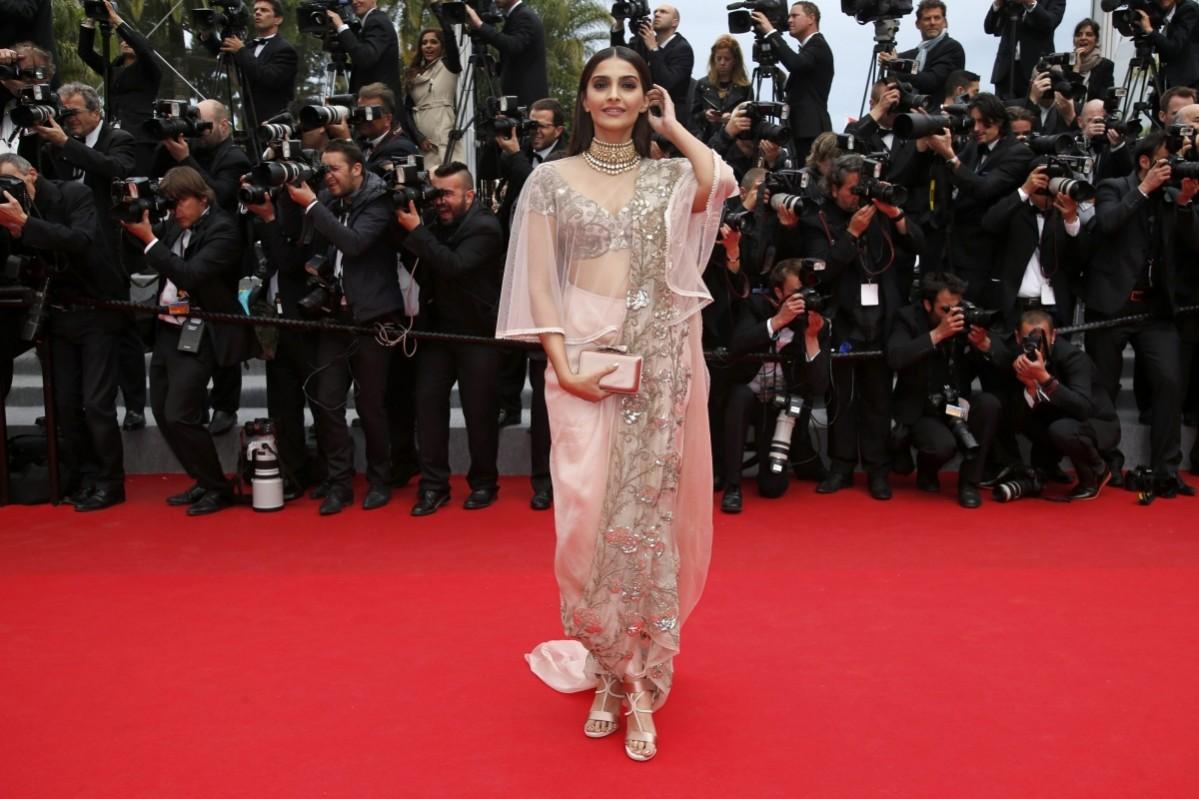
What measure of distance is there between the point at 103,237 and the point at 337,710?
3.52 m

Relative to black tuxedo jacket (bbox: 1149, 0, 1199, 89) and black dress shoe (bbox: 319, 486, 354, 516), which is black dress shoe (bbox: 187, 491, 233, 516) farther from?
black tuxedo jacket (bbox: 1149, 0, 1199, 89)

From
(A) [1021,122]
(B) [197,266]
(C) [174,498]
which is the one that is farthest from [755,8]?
(C) [174,498]

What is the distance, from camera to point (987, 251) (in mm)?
6637

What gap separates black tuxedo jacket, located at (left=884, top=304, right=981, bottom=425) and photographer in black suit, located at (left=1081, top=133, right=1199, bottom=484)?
0.71m

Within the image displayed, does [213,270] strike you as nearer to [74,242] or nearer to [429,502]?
[74,242]

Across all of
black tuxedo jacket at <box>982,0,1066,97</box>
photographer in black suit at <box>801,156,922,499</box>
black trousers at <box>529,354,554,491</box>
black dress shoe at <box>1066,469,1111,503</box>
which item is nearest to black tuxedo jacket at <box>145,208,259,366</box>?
black trousers at <box>529,354,554,491</box>

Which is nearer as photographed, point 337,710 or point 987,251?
point 337,710

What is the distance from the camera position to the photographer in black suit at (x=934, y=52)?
26.0 ft

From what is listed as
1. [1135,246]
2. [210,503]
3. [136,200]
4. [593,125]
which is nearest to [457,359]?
[210,503]

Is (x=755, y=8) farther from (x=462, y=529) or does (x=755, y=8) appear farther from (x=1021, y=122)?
(x=462, y=529)

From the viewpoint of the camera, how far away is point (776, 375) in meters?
6.38

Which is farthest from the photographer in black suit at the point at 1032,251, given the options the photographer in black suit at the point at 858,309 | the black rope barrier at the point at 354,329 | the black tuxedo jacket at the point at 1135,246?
the photographer in black suit at the point at 858,309

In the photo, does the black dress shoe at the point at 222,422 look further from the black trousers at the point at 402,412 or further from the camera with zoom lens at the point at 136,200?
the camera with zoom lens at the point at 136,200

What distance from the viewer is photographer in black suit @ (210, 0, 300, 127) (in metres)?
7.37
